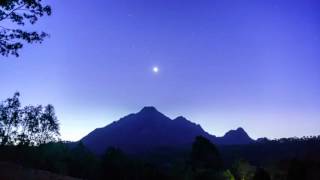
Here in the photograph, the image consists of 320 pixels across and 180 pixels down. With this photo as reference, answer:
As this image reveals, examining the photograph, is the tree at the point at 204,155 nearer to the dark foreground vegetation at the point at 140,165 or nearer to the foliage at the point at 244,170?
the dark foreground vegetation at the point at 140,165

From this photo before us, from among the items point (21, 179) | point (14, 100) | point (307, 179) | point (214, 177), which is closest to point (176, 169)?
point (214, 177)

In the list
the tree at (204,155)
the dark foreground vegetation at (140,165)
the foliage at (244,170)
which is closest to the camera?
the dark foreground vegetation at (140,165)

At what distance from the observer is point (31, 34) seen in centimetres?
2106

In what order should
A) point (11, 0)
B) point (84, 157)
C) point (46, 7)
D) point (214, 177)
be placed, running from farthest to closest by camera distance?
point (84, 157) < point (214, 177) < point (46, 7) < point (11, 0)

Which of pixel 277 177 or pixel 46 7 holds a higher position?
pixel 46 7

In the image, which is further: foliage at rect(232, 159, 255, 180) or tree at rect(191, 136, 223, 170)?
tree at rect(191, 136, 223, 170)

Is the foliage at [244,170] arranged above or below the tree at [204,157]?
below

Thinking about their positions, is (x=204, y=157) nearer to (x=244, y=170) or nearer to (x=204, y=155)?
(x=204, y=155)

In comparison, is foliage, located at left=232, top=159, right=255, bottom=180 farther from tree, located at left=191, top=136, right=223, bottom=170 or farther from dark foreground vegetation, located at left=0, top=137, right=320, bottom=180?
tree, located at left=191, top=136, right=223, bottom=170

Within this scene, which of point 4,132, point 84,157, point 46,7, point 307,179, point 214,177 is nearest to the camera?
point 46,7

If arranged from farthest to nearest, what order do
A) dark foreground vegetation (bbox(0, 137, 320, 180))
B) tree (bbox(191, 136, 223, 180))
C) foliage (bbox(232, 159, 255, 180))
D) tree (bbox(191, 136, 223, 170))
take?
tree (bbox(191, 136, 223, 170)) < tree (bbox(191, 136, 223, 180)) < foliage (bbox(232, 159, 255, 180)) < dark foreground vegetation (bbox(0, 137, 320, 180))

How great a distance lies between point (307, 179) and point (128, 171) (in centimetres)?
4939

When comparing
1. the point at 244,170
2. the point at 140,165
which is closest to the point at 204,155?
the point at 244,170

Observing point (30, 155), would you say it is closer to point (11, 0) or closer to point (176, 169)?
point (176, 169)
